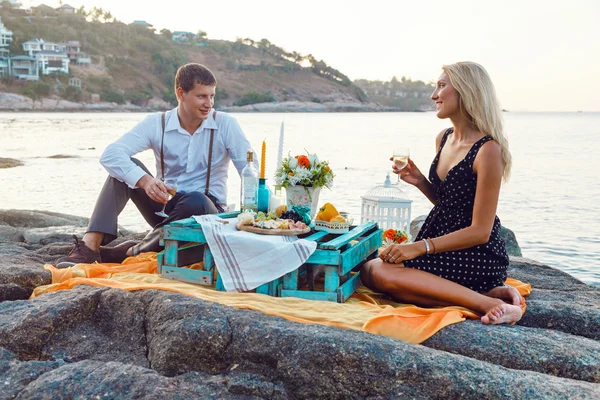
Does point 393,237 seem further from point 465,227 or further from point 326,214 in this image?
point 465,227

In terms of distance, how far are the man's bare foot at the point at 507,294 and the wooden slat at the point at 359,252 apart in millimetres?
863

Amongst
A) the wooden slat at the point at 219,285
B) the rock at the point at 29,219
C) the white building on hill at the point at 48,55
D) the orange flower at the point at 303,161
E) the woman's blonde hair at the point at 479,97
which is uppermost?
the white building on hill at the point at 48,55

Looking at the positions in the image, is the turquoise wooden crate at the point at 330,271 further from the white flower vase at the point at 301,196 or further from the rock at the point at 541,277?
the rock at the point at 541,277

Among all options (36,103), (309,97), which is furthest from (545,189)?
(309,97)

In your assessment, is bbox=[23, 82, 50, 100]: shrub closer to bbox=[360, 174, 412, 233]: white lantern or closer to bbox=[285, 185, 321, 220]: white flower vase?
bbox=[360, 174, 412, 233]: white lantern

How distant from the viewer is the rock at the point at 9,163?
2060 centimetres

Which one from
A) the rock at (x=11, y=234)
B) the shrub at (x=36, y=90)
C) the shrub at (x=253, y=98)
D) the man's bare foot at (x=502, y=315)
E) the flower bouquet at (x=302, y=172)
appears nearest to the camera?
the man's bare foot at (x=502, y=315)

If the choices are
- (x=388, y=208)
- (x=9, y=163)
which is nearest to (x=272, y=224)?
(x=388, y=208)

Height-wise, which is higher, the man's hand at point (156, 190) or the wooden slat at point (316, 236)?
the man's hand at point (156, 190)

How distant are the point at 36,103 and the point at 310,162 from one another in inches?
3037

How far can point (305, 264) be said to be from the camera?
432cm

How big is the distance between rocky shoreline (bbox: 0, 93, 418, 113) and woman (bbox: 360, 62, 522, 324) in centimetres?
7464

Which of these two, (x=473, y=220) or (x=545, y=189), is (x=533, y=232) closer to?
(x=545, y=189)

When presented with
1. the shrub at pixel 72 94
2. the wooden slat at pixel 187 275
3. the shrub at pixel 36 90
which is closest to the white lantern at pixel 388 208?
the wooden slat at pixel 187 275
